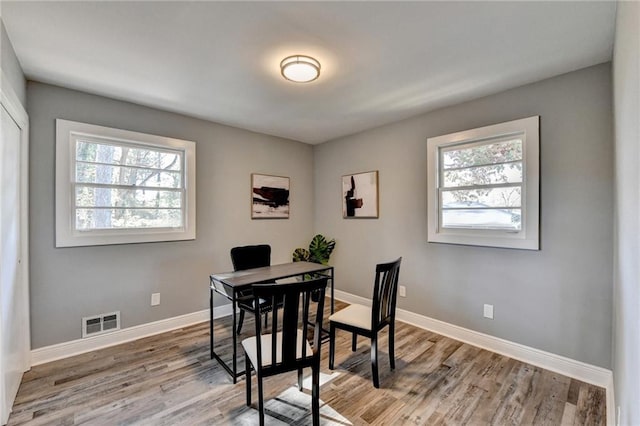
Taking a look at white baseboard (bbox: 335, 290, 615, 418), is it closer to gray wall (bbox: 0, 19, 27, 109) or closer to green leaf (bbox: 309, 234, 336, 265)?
green leaf (bbox: 309, 234, 336, 265)

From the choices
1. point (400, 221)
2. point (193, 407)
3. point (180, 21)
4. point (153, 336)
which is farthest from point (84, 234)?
point (400, 221)

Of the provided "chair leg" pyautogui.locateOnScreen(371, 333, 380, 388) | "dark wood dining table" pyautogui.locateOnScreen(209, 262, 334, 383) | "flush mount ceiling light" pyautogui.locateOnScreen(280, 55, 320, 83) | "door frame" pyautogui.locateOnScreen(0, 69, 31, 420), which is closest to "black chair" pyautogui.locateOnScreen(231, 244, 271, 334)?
"dark wood dining table" pyautogui.locateOnScreen(209, 262, 334, 383)

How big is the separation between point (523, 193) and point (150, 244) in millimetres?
3844

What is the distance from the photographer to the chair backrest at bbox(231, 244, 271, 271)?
3359mm

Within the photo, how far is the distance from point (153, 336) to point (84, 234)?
1.29 meters

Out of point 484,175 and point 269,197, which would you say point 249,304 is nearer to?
point 269,197

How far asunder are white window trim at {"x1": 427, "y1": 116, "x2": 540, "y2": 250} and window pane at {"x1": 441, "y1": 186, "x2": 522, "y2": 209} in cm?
8

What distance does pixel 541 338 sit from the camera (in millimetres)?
2547

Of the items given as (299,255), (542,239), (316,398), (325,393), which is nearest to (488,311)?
(542,239)

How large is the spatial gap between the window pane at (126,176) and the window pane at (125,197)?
3.1 inches

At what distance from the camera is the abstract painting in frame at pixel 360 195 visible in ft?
13.0

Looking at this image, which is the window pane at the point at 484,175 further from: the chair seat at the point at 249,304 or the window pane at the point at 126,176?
the window pane at the point at 126,176

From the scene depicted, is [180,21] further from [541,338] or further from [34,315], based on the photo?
[541,338]

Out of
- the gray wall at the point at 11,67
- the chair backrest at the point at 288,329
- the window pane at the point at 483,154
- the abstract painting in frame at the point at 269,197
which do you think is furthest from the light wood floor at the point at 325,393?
the gray wall at the point at 11,67
